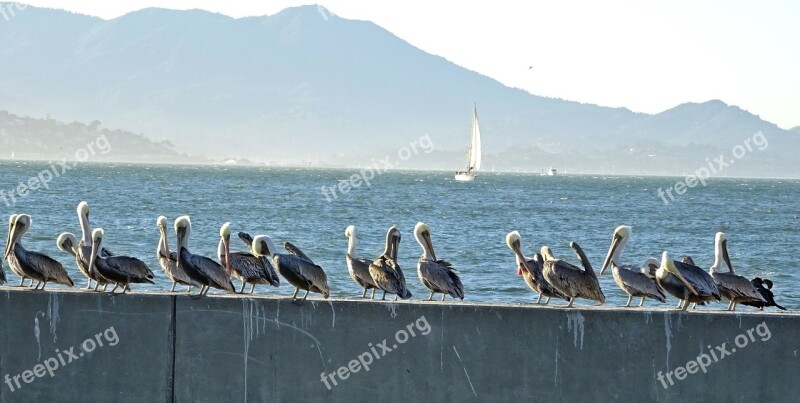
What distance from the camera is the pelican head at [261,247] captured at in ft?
38.5

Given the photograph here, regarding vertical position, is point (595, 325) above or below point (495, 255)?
above

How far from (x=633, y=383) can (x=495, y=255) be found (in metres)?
31.4

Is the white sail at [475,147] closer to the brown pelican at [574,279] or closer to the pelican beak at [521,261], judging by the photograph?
the pelican beak at [521,261]

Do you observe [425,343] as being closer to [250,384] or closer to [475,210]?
[250,384]

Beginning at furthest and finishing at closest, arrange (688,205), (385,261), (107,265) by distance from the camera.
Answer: (688,205), (385,261), (107,265)

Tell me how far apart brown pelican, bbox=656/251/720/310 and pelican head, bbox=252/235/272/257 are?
378cm

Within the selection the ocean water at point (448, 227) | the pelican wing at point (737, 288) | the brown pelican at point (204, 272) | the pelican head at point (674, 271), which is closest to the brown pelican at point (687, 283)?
the pelican head at point (674, 271)

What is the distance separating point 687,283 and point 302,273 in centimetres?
327

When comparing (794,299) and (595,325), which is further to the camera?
(794,299)

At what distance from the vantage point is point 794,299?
94.4ft

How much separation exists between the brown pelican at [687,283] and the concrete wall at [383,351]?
1441 millimetres

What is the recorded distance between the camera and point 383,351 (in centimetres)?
886

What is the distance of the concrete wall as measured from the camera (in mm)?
8734

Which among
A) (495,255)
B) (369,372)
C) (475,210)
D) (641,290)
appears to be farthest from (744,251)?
(369,372)
